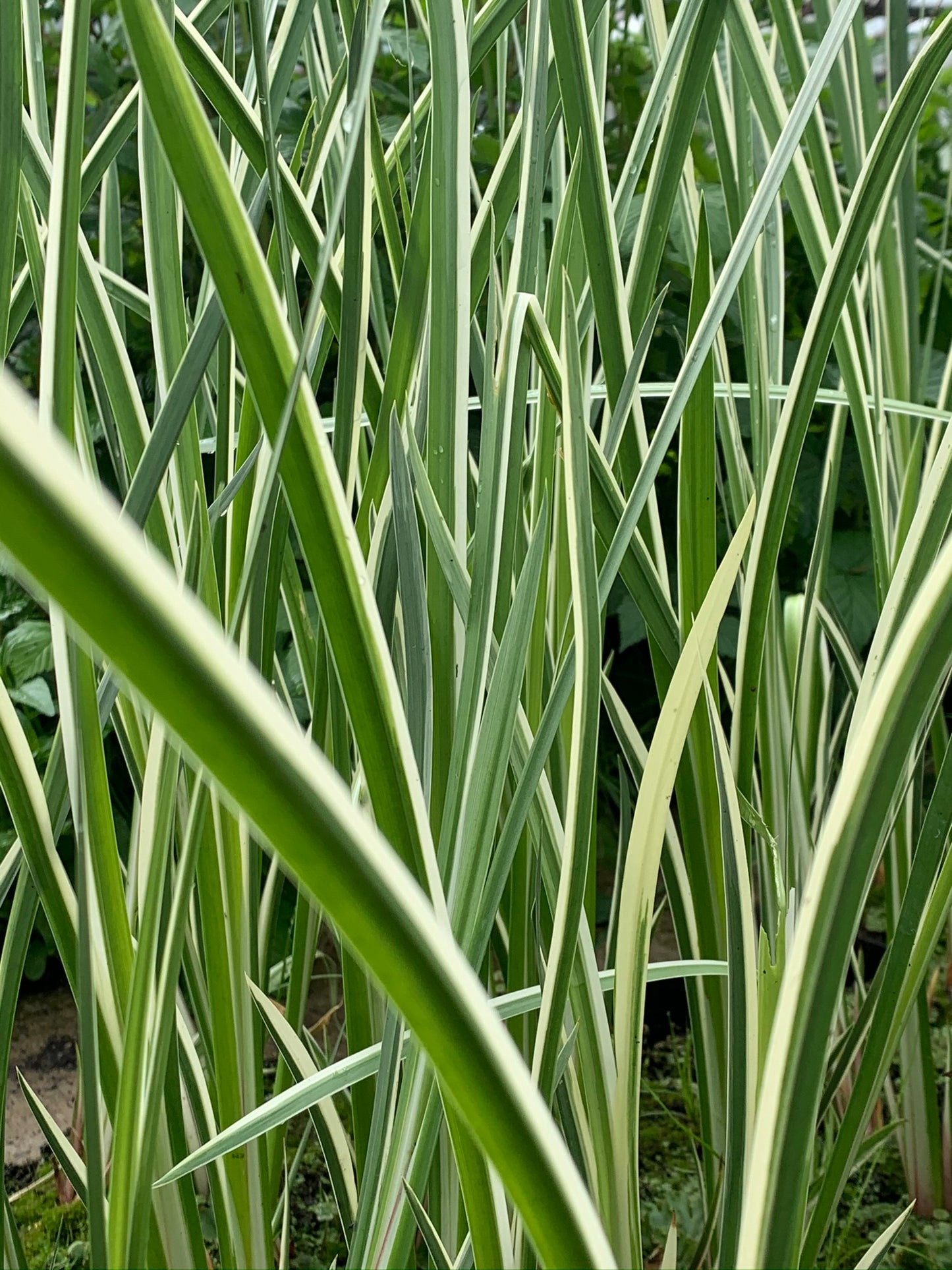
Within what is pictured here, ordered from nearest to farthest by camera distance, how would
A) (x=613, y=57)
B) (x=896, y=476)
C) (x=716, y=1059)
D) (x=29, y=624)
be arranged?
(x=716, y=1059) → (x=896, y=476) → (x=29, y=624) → (x=613, y=57)

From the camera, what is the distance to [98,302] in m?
0.35

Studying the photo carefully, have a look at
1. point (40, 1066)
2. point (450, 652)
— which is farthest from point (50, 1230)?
point (450, 652)

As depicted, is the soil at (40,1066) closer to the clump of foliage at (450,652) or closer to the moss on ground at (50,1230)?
the moss on ground at (50,1230)

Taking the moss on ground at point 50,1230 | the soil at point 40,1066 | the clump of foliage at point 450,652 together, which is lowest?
the soil at point 40,1066

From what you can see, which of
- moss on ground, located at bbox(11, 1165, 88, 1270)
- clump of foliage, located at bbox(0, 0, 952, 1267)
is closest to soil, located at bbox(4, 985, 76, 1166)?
moss on ground, located at bbox(11, 1165, 88, 1270)

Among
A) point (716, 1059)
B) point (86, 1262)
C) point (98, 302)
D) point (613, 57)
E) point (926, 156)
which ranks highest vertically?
point (613, 57)

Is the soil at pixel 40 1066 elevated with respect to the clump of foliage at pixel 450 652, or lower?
lower

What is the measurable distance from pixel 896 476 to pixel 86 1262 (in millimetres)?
615

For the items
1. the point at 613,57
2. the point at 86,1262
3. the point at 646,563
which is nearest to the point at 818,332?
the point at 646,563

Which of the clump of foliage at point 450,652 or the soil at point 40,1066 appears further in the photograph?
the soil at point 40,1066

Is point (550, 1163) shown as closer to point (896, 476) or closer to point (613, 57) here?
point (896, 476)

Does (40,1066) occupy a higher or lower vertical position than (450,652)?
lower

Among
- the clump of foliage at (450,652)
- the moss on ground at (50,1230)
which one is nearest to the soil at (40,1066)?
the moss on ground at (50,1230)

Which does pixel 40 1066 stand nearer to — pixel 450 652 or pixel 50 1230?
pixel 50 1230
